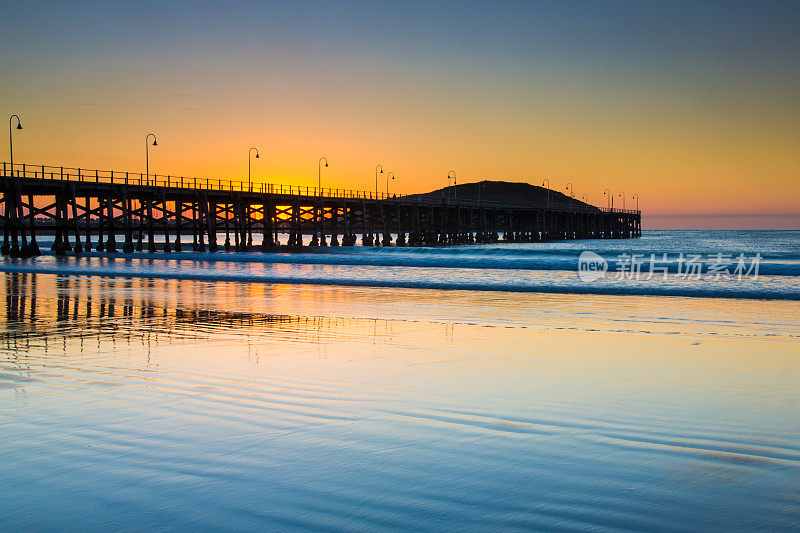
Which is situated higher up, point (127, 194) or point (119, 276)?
point (127, 194)

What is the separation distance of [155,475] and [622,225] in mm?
165854

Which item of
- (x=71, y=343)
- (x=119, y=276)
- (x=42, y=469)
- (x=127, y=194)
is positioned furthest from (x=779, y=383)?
(x=127, y=194)

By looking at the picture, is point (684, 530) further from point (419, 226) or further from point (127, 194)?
point (419, 226)

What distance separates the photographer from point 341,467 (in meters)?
4.34

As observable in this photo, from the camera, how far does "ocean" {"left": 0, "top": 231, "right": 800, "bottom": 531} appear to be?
12.2 ft

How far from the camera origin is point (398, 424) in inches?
210
